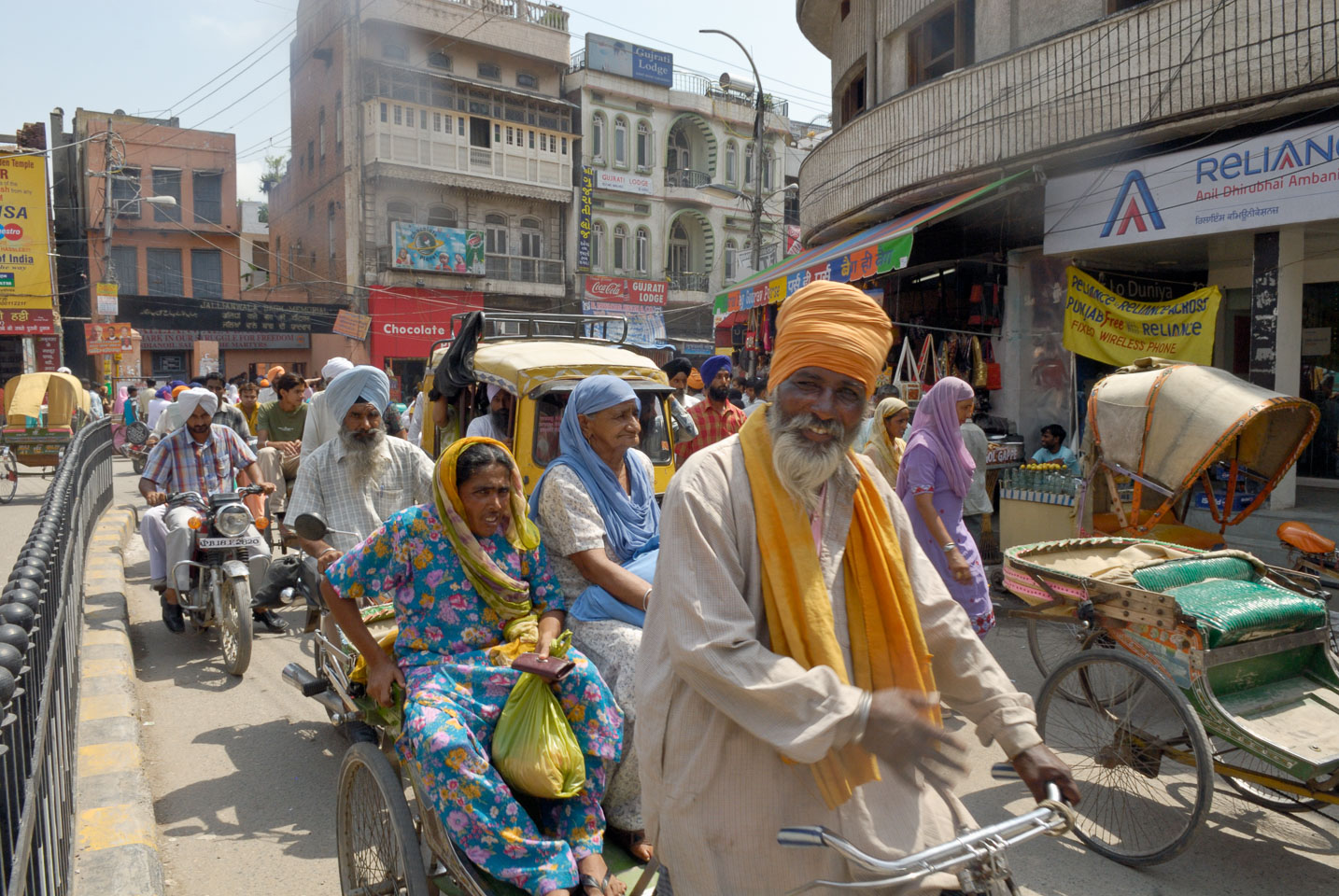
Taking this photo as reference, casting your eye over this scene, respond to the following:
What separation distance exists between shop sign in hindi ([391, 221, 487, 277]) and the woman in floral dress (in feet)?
93.8

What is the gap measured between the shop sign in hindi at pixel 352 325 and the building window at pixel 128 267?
36.4 ft

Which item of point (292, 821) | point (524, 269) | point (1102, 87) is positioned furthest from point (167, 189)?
point (292, 821)

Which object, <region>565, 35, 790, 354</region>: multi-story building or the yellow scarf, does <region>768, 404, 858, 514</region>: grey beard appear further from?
<region>565, 35, 790, 354</region>: multi-story building

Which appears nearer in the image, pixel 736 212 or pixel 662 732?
pixel 662 732

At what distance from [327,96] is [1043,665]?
32784 millimetres

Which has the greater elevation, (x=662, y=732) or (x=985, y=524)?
(x=662, y=732)

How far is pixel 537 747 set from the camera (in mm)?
2754

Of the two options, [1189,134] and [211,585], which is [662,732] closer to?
[211,585]

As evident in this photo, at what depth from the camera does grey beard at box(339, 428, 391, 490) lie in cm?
493

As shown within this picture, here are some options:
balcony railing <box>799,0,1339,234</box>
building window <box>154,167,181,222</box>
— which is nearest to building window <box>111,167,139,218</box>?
building window <box>154,167,181,222</box>

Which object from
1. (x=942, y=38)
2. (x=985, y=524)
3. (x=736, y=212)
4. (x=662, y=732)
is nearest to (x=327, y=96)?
(x=736, y=212)

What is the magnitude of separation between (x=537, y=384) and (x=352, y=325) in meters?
22.6

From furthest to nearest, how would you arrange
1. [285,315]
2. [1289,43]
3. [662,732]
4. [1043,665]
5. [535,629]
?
[285,315], [1289,43], [1043,665], [535,629], [662,732]

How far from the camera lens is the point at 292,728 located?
17.2ft
